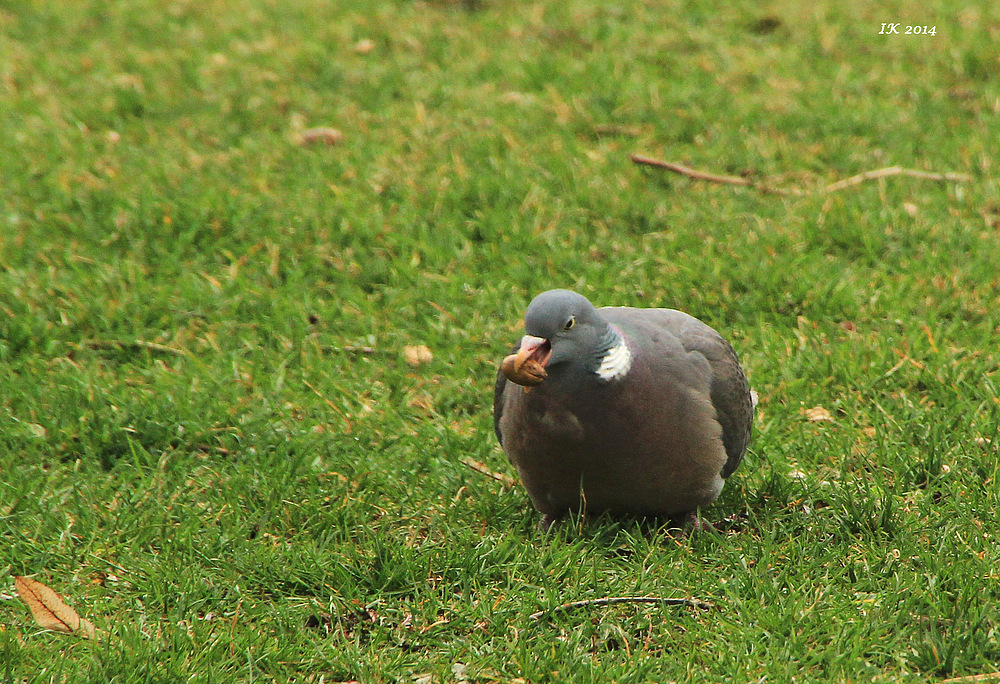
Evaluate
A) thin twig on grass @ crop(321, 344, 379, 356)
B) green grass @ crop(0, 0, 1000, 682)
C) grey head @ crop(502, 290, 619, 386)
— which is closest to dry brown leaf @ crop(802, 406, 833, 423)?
green grass @ crop(0, 0, 1000, 682)

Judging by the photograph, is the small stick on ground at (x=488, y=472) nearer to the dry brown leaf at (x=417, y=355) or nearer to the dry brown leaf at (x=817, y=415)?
the dry brown leaf at (x=417, y=355)

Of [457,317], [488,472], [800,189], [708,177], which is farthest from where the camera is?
[708,177]

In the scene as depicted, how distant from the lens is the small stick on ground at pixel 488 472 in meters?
3.73

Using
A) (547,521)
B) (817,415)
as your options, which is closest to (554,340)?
(547,521)

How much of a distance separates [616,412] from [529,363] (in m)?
0.32

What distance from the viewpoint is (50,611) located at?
3016 millimetres

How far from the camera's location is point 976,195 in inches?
212

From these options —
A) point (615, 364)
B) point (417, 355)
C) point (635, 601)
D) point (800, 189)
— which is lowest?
point (635, 601)

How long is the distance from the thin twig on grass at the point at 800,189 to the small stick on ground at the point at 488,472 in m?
2.48

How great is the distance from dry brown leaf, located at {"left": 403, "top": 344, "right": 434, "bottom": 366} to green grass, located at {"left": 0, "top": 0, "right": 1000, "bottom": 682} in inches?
1.7

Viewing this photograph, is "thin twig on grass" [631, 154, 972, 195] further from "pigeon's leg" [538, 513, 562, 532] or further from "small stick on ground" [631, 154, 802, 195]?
"pigeon's leg" [538, 513, 562, 532]

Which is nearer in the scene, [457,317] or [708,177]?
[457,317]

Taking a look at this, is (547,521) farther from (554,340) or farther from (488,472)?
(554,340)

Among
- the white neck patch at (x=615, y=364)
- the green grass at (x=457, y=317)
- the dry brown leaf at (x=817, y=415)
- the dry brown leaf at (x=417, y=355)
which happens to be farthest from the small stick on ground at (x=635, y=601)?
the dry brown leaf at (x=417, y=355)
